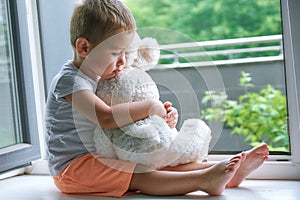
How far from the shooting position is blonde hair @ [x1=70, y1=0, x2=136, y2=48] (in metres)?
1.11

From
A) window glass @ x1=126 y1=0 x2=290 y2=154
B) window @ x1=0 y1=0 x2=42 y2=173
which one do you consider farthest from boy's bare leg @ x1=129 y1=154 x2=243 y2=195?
window glass @ x1=126 y1=0 x2=290 y2=154

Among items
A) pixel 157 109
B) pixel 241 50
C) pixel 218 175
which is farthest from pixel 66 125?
pixel 241 50

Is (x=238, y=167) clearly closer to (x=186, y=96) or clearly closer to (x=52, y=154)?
(x=186, y=96)

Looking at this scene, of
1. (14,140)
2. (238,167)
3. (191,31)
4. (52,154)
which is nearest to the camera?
(238,167)

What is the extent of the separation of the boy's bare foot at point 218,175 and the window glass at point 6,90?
56 cm

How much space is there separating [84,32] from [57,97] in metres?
0.16

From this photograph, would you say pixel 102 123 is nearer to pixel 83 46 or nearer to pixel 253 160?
pixel 83 46

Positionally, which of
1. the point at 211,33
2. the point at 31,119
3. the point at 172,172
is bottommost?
the point at 172,172

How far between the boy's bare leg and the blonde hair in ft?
0.99

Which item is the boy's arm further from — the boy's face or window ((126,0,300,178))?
window ((126,0,300,178))

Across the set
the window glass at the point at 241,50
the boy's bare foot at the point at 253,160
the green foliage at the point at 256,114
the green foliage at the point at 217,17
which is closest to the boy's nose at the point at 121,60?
the boy's bare foot at the point at 253,160

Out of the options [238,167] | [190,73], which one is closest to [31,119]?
[190,73]

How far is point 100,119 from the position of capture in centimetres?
111

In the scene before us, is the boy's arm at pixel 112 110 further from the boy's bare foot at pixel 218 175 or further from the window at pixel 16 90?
the window at pixel 16 90
